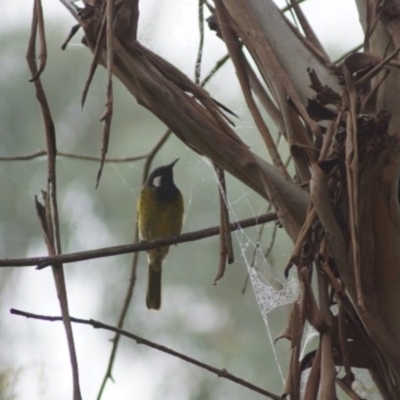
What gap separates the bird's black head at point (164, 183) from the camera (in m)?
3.43

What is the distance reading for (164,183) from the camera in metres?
3.52

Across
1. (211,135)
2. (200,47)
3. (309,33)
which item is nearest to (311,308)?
(211,135)

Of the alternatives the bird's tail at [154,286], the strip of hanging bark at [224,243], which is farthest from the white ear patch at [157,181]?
the strip of hanging bark at [224,243]

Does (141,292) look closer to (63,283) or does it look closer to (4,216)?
(4,216)

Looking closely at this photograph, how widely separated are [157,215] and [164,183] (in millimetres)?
216

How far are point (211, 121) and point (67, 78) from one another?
3691 mm

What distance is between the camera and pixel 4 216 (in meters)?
4.88

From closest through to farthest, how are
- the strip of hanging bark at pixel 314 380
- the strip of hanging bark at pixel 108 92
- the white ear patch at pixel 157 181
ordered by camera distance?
the strip of hanging bark at pixel 108 92 → the strip of hanging bark at pixel 314 380 → the white ear patch at pixel 157 181

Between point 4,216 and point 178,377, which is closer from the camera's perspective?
point 178,377

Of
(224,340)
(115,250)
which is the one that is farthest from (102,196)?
(115,250)

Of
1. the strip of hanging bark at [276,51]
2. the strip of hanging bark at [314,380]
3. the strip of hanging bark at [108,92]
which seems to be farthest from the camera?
the strip of hanging bark at [276,51]

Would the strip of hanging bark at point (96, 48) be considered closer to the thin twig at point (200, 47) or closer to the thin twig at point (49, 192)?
the thin twig at point (49, 192)

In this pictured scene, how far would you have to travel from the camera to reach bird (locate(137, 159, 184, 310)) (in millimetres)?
3336

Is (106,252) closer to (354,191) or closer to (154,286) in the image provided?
(354,191)
